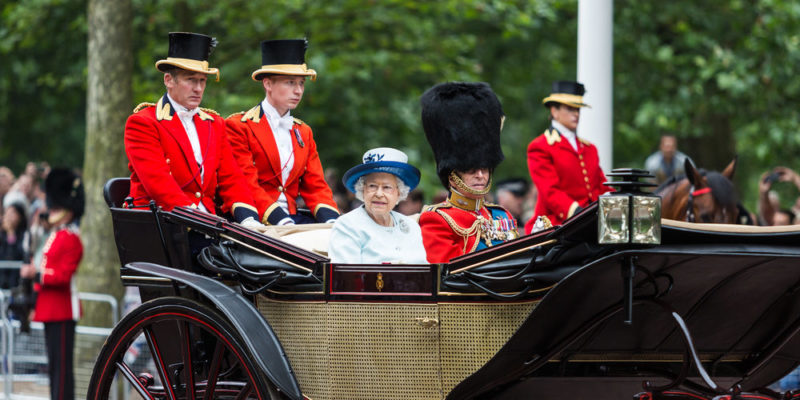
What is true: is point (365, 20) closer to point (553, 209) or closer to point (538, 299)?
point (553, 209)

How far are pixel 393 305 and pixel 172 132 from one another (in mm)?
1731

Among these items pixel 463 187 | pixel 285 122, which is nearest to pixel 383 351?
pixel 463 187

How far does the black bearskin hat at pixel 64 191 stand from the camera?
8242mm

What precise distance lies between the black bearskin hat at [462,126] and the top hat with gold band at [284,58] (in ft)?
2.37

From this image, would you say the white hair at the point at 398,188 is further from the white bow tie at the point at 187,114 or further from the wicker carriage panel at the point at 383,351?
the white bow tie at the point at 187,114

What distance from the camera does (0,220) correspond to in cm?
1212

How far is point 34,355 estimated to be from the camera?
890 cm

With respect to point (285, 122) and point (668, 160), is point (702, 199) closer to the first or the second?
point (285, 122)

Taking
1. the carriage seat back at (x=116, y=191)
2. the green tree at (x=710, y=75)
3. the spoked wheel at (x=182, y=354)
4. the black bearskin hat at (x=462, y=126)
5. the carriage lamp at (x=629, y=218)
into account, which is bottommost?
the spoked wheel at (x=182, y=354)

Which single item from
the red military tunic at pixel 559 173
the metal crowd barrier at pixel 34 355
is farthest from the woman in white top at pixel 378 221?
the metal crowd barrier at pixel 34 355

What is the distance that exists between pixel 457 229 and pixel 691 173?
327 centimetres

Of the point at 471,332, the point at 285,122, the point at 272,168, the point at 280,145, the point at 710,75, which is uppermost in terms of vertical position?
the point at 710,75

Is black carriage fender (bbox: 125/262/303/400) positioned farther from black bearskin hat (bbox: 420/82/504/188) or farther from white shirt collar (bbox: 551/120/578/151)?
white shirt collar (bbox: 551/120/578/151)

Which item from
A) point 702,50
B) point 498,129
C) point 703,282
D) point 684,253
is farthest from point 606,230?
point 702,50
